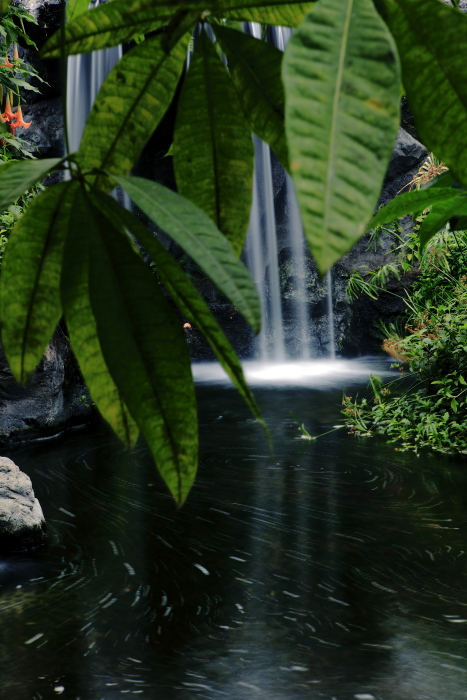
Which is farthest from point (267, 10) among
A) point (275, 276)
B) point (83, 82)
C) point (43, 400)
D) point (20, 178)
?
point (275, 276)

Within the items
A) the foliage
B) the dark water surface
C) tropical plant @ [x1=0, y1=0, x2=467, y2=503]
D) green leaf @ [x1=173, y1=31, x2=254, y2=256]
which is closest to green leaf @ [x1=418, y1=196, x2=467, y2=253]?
tropical plant @ [x1=0, y1=0, x2=467, y2=503]

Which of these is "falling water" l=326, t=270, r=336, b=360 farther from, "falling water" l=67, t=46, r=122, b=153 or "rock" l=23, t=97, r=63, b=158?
"rock" l=23, t=97, r=63, b=158

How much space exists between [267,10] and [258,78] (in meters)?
0.03

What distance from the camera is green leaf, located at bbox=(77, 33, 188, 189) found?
11.7 inches

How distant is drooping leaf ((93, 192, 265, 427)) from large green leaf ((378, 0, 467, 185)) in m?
0.10

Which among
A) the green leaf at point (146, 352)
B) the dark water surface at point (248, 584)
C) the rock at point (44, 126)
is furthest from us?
the rock at point (44, 126)

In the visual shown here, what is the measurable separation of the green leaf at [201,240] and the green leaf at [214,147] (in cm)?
9

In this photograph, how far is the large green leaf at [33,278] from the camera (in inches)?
11.2

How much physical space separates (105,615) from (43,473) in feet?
5.46

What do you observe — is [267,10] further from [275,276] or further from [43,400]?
[275,276]

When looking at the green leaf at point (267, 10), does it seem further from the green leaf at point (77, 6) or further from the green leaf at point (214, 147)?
the green leaf at point (77, 6)

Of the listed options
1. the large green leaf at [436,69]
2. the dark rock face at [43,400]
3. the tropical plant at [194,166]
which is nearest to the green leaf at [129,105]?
the tropical plant at [194,166]

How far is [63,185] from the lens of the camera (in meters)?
0.28

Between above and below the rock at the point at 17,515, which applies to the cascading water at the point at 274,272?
above
